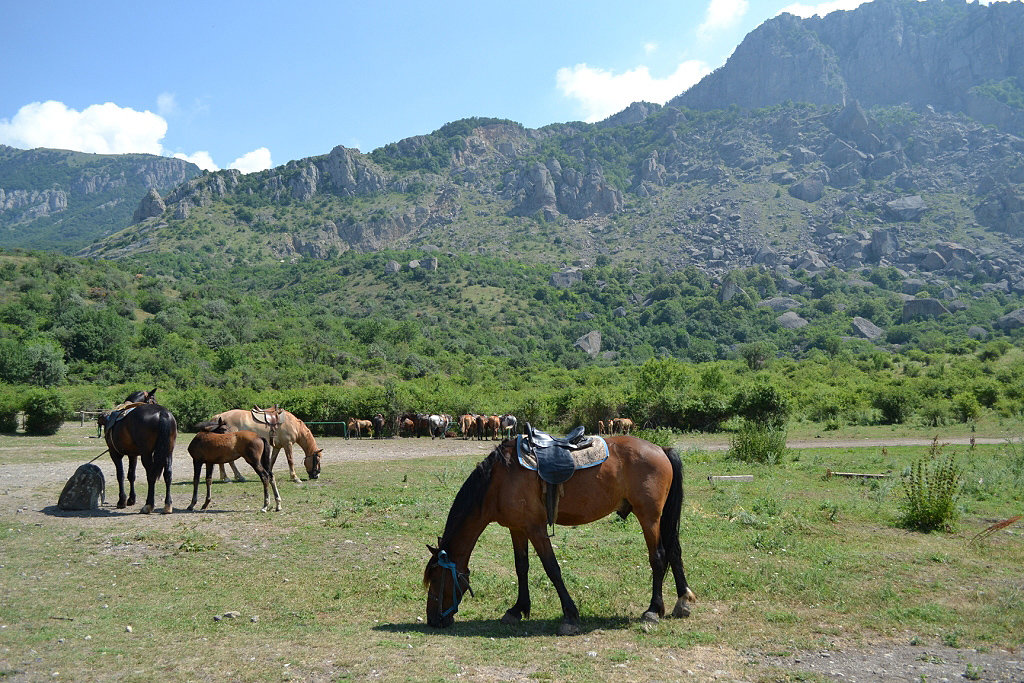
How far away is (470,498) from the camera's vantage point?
6.88 meters

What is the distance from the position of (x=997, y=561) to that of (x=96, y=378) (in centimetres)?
4834


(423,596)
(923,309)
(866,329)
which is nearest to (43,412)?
(423,596)

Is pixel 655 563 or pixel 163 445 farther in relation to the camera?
pixel 163 445

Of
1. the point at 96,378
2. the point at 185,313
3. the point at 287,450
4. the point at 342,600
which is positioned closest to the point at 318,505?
the point at 287,450

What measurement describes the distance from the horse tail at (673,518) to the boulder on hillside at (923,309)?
101 m

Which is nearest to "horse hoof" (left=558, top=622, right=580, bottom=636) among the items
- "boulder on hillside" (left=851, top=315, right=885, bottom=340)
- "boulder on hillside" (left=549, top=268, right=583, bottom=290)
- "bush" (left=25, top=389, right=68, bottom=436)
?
"bush" (left=25, top=389, right=68, bottom=436)

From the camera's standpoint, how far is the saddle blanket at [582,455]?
270 inches

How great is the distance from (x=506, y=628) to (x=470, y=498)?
4.38 ft

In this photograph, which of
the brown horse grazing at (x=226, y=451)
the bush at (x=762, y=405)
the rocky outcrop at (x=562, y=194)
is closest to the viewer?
the brown horse grazing at (x=226, y=451)

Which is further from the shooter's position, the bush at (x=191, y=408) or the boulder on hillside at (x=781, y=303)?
the boulder on hillside at (x=781, y=303)

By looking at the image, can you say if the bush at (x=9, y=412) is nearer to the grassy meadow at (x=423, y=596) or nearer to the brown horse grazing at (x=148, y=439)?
the grassy meadow at (x=423, y=596)

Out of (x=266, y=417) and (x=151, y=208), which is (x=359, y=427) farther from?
(x=151, y=208)

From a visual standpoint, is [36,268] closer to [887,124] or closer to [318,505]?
[318,505]

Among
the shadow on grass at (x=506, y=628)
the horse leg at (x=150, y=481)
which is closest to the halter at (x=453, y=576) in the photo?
the shadow on grass at (x=506, y=628)
